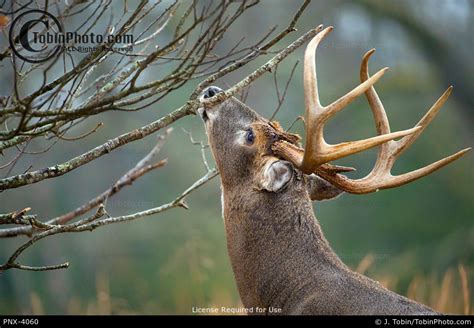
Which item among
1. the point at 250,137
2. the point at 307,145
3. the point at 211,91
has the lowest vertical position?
the point at 307,145

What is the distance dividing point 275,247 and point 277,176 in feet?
1.11

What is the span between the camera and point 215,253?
8.43 metres

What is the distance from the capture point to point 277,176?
141 inches

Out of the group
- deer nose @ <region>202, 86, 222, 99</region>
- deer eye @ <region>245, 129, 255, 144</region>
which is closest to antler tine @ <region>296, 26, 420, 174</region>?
deer eye @ <region>245, 129, 255, 144</region>

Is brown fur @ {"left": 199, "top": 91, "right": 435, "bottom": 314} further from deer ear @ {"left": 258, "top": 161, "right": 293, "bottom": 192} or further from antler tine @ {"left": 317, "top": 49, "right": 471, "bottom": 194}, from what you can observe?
antler tine @ {"left": 317, "top": 49, "right": 471, "bottom": 194}

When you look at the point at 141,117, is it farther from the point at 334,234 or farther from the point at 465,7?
the point at 465,7

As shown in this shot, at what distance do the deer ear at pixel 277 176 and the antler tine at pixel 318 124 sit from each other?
0.52 feet

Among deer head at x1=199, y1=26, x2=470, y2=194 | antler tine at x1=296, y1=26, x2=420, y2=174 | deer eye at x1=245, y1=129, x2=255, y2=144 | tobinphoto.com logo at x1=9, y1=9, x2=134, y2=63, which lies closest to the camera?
tobinphoto.com logo at x1=9, y1=9, x2=134, y2=63

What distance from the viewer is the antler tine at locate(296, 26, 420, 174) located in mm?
3113

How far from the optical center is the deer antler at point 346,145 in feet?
10.3

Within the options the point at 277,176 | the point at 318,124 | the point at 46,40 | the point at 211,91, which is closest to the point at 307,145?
the point at 318,124

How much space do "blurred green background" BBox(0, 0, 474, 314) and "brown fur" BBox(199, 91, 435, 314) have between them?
4.41 meters

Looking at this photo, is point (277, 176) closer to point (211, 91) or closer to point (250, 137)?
point (250, 137)

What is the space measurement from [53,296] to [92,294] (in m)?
0.90
